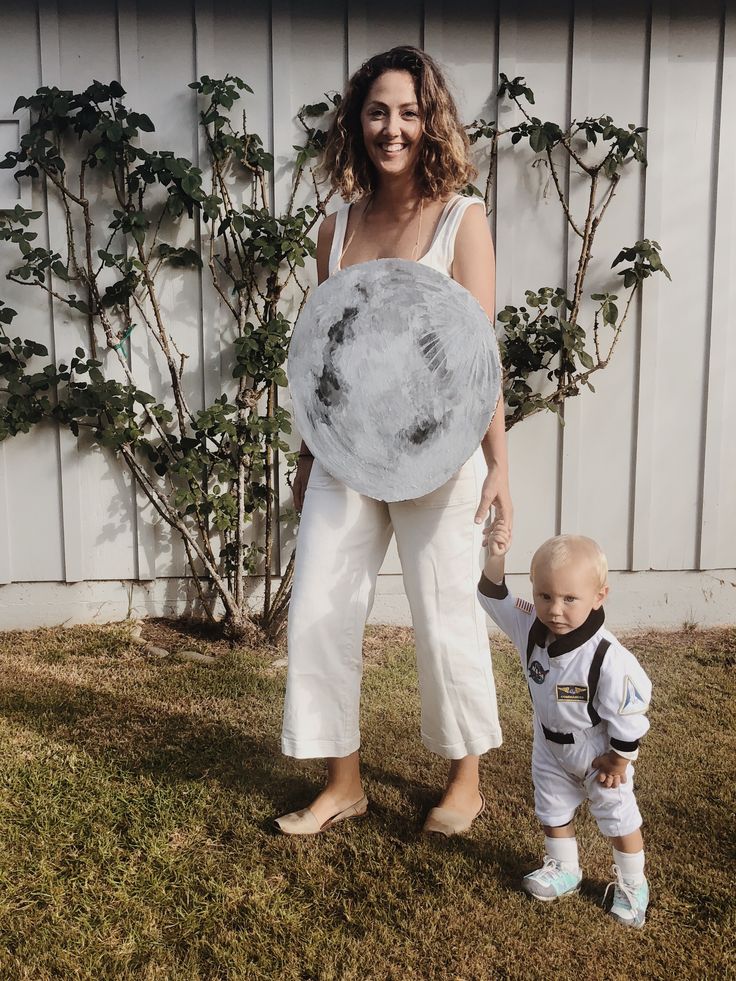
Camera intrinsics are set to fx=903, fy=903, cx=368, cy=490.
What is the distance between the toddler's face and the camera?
1.67 m

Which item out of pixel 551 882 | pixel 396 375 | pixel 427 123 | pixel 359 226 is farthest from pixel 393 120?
pixel 551 882

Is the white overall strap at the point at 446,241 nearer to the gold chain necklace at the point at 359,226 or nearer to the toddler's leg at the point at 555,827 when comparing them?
the gold chain necklace at the point at 359,226

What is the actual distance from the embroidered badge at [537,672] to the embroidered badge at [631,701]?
0.52ft

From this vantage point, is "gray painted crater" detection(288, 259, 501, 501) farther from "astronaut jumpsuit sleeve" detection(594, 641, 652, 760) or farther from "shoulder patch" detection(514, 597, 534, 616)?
"astronaut jumpsuit sleeve" detection(594, 641, 652, 760)

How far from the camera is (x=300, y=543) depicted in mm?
1973

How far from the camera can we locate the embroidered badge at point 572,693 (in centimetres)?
170

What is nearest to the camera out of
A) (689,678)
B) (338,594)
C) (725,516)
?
(338,594)

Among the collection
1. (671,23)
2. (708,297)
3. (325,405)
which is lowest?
(325,405)

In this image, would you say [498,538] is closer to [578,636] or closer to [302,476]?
[578,636]

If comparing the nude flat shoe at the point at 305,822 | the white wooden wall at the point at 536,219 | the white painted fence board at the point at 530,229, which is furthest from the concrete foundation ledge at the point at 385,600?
the nude flat shoe at the point at 305,822

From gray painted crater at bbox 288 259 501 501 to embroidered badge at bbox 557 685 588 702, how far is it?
0.46 m

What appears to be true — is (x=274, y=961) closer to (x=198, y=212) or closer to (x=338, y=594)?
(x=338, y=594)

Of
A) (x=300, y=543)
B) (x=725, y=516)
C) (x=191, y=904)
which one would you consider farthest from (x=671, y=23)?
(x=191, y=904)

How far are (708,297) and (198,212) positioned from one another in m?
1.94
